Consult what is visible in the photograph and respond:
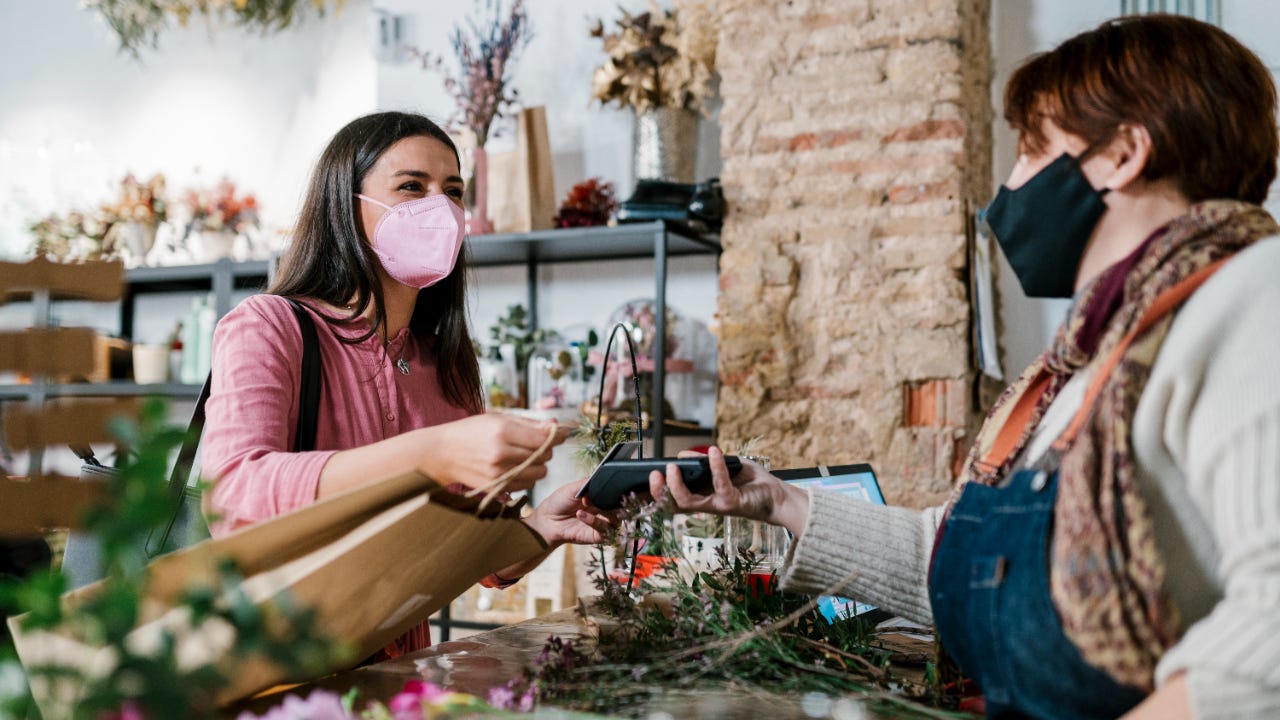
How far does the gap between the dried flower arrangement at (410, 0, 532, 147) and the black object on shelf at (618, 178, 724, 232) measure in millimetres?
704

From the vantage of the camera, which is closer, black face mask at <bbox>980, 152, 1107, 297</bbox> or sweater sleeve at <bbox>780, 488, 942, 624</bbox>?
black face mask at <bbox>980, 152, 1107, 297</bbox>

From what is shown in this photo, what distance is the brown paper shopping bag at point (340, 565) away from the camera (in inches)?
32.3

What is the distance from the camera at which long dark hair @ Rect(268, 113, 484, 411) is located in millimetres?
1629

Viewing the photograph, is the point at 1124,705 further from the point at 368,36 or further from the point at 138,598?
the point at 368,36

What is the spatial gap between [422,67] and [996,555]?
3.46 meters

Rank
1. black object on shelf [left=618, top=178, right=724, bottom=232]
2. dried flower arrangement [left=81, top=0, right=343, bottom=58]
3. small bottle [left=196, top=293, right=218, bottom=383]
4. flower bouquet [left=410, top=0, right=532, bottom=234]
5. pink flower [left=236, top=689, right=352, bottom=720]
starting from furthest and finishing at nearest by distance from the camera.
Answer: dried flower arrangement [left=81, top=0, right=343, bottom=58], small bottle [left=196, top=293, right=218, bottom=383], flower bouquet [left=410, top=0, right=532, bottom=234], black object on shelf [left=618, top=178, right=724, bottom=232], pink flower [left=236, top=689, right=352, bottom=720]

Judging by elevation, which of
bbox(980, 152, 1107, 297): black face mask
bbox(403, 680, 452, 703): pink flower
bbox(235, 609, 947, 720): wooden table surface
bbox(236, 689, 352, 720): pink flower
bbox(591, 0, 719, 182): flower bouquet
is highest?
bbox(591, 0, 719, 182): flower bouquet

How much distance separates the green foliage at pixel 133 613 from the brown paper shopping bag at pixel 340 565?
155 mm

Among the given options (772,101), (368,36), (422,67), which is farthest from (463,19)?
(772,101)

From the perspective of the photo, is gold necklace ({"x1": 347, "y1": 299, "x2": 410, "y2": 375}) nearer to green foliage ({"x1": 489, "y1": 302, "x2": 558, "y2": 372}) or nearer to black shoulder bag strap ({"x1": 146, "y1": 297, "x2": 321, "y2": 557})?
black shoulder bag strap ({"x1": 146, "y1": 297, "x2": 321, "y2": 557})

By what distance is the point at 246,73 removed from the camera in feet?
14.5

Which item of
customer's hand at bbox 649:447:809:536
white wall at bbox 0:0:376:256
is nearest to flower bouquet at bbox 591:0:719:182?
white wall at bbox 0:0:376:256

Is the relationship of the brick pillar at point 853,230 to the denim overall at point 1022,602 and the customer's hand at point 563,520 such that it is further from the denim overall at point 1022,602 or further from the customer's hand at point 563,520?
the denim overall at point 1022,602

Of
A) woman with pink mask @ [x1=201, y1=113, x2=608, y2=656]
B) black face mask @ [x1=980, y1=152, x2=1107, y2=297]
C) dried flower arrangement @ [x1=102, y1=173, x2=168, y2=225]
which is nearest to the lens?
black face mask @ [x1=980, y1=152, x2=1107, y2=297]
